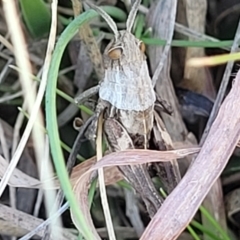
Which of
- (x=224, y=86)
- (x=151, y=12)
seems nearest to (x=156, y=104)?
(x=224, y=86)

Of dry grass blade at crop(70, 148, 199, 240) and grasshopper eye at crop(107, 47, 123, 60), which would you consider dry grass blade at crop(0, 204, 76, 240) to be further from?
grasshopper eye at crop(107, 47, 123, 60)

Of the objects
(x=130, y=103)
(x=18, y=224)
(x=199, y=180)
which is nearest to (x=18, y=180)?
(x=18, y=224)

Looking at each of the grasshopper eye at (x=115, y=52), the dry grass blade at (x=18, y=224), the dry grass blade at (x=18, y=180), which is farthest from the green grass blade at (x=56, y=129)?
the dry grass blade at (x=18, y=224)

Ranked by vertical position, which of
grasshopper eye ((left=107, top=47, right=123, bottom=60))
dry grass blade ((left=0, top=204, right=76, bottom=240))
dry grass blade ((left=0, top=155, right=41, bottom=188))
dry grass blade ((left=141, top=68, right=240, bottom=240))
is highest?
grasshopper eye ((left=107, top=47, right=123, bottom=60))

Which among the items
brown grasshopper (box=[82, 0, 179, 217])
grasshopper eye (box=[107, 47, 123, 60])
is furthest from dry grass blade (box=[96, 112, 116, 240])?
grasshopper eye (box=[107, 47, 123, 60])

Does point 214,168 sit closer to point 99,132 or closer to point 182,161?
point 99,132
